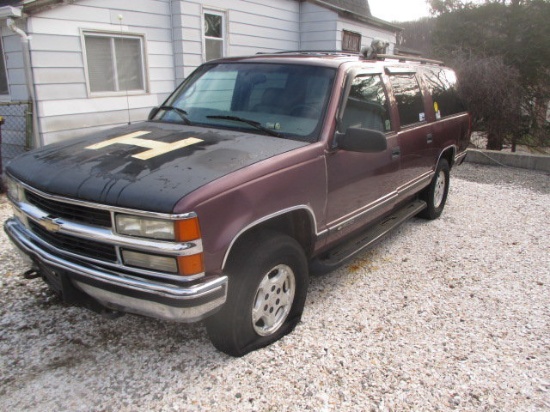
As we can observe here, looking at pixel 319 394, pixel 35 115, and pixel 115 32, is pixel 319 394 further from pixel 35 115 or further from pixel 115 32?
pixel 115 32

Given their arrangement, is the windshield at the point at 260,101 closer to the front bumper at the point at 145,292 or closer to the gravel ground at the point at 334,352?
the front bumper at the point at 145,292

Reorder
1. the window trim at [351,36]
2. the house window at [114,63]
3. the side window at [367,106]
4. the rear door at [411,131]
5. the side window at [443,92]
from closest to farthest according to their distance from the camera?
the side window at [367,106] → the rear door at [411,131] → the side window at [443,92] → the house window at [114,63] → the window trim at [351,36]

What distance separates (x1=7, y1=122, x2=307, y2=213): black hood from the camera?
7.51ft

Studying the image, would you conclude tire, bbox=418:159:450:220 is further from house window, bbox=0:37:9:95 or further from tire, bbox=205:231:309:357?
house window, bbox=0:37:9:95

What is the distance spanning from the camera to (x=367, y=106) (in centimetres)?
368

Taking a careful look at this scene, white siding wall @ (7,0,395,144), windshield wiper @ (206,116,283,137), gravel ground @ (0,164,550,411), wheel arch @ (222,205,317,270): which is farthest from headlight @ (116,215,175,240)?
white siding wall @ (7,0,395,144)

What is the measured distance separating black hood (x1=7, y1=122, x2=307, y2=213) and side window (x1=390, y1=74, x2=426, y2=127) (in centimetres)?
167

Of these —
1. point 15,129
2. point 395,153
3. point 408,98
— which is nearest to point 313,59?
point 395,153

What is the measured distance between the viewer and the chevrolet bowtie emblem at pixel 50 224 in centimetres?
251

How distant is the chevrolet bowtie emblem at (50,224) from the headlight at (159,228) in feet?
1.50

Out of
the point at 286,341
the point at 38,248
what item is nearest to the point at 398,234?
the point at 286,341

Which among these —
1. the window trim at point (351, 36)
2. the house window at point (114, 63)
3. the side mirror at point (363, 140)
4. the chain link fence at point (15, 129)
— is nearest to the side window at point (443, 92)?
the side mirror at point (363, 140)

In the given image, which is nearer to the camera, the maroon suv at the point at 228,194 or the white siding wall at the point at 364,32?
the maroon suv at the point at 228,194

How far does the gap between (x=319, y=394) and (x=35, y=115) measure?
595 cm
